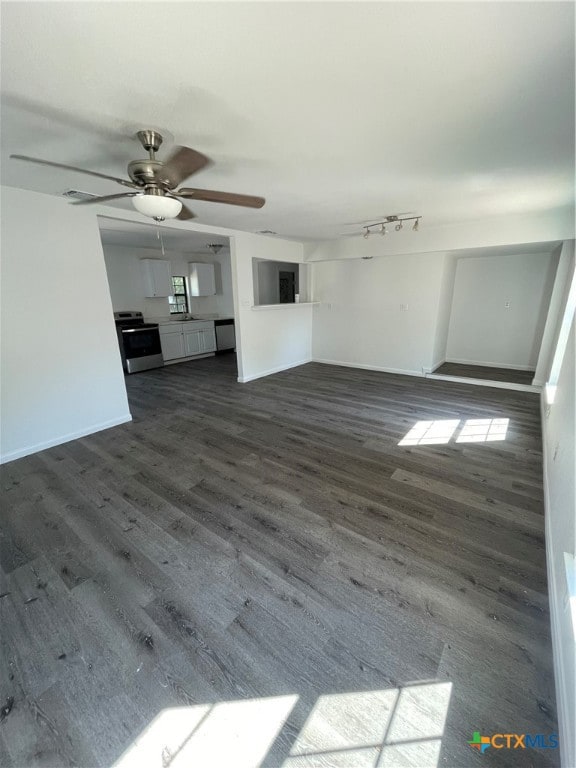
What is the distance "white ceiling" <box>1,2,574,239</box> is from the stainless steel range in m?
3.49

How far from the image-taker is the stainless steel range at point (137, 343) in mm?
5918

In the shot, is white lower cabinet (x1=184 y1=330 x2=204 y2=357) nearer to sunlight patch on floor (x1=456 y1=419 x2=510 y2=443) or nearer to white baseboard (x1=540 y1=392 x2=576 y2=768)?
sunlight patch on floor (x1=456 y1=419 x2=510 y2=443)

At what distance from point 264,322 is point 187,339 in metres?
2.35

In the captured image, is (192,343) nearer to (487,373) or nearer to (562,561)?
(487,373)

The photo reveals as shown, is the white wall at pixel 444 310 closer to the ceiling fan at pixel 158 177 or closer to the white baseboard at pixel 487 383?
the white baseboard at pixel 487 383

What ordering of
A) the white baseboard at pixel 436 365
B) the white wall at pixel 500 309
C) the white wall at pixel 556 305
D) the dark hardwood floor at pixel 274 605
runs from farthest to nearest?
the white baseboard at pixel 436 365, the white wall at pixel 500 309, the white wall at pixel 556 305, the dark hardwood floor at pixel 274 605

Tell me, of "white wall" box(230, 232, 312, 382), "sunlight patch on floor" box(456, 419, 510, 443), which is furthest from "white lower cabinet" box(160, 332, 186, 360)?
"sunlight patch on floor" box(456, 419, 510, 443)

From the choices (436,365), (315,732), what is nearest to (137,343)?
(436,365)

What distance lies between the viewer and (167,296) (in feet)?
23.4

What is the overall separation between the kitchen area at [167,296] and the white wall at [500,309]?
194 inches

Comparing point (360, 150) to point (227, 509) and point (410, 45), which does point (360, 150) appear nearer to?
point (410, 45)

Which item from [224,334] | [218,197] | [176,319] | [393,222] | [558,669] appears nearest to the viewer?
[558,669]

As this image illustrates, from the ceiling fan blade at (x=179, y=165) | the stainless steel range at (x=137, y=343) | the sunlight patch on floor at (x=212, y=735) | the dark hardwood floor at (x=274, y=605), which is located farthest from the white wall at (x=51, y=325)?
the sunlight patch on floor at (x=212, y=735)

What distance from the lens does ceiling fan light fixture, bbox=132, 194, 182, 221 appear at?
70.4 inches
